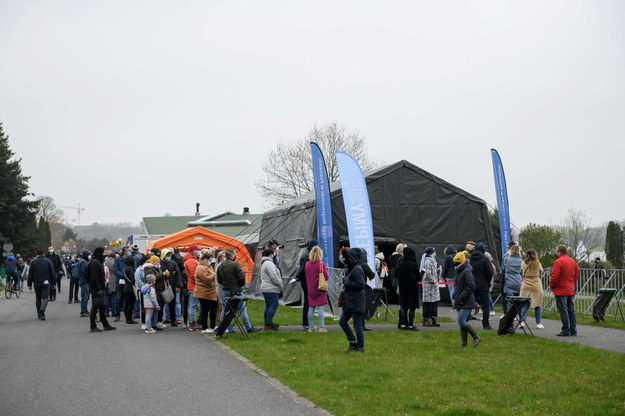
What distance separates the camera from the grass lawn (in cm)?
747

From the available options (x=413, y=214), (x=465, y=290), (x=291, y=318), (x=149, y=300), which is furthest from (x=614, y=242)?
(x=149, y=300)

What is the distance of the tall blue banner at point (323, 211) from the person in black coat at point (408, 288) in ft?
9.63

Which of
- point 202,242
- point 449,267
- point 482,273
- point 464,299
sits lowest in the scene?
point 464,299

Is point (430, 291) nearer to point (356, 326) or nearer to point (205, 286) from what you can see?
point (356, 326)

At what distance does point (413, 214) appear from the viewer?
2297 centimetres

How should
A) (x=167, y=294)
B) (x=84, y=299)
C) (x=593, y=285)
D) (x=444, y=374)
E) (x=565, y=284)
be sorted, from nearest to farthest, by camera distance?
1. (x=444, y=374)
2. (x=565, y=284)
3. (x=167, y=294)
4. (x=593, y=285)
5. (x=84, y=299)

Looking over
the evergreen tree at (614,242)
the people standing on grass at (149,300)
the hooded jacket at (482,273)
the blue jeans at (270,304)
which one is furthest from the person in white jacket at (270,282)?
the evergreen tree at (614,242)

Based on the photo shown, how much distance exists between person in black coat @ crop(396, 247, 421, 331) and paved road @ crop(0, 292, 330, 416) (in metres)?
4.21

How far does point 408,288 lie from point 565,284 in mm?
3169

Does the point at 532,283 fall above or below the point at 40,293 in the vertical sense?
above

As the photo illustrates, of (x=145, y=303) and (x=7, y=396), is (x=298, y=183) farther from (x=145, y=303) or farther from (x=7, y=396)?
(x=7, y=396)

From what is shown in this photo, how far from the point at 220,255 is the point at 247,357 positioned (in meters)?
4.41

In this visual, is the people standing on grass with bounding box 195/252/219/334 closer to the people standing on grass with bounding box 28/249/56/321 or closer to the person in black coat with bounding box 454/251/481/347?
the person in black coat with bounding box 454/251/481/347

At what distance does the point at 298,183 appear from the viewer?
54156 millimetres
